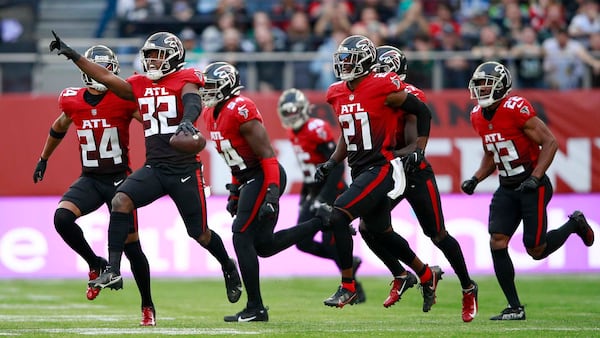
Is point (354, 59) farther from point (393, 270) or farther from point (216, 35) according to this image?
point (216, 35)

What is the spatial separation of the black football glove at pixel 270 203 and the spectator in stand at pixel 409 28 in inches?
345

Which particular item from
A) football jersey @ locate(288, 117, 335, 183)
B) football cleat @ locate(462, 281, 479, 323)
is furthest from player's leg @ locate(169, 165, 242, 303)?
football jersey @ locate(288, 117, 335, 183)

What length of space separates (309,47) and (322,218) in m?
8.19

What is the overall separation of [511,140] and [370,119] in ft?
4.22

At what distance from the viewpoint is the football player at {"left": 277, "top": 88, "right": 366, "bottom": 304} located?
41.3ft

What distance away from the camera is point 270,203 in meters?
9.54

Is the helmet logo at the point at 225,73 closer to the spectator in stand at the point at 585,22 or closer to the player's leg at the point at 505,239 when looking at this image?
the player's leg at the point at 505,239

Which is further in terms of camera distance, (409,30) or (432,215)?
(409,30)

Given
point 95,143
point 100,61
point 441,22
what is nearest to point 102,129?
point 95,143

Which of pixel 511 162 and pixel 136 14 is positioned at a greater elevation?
pixel 136 14

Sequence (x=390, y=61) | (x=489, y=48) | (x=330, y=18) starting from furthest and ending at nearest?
(x=330, y=18), (x=489, y=48), (x=390, y=61)

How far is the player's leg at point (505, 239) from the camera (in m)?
10.1

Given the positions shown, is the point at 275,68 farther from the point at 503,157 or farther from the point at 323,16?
the point at 503,157

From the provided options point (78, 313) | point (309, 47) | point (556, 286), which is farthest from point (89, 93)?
point (309, 47)
